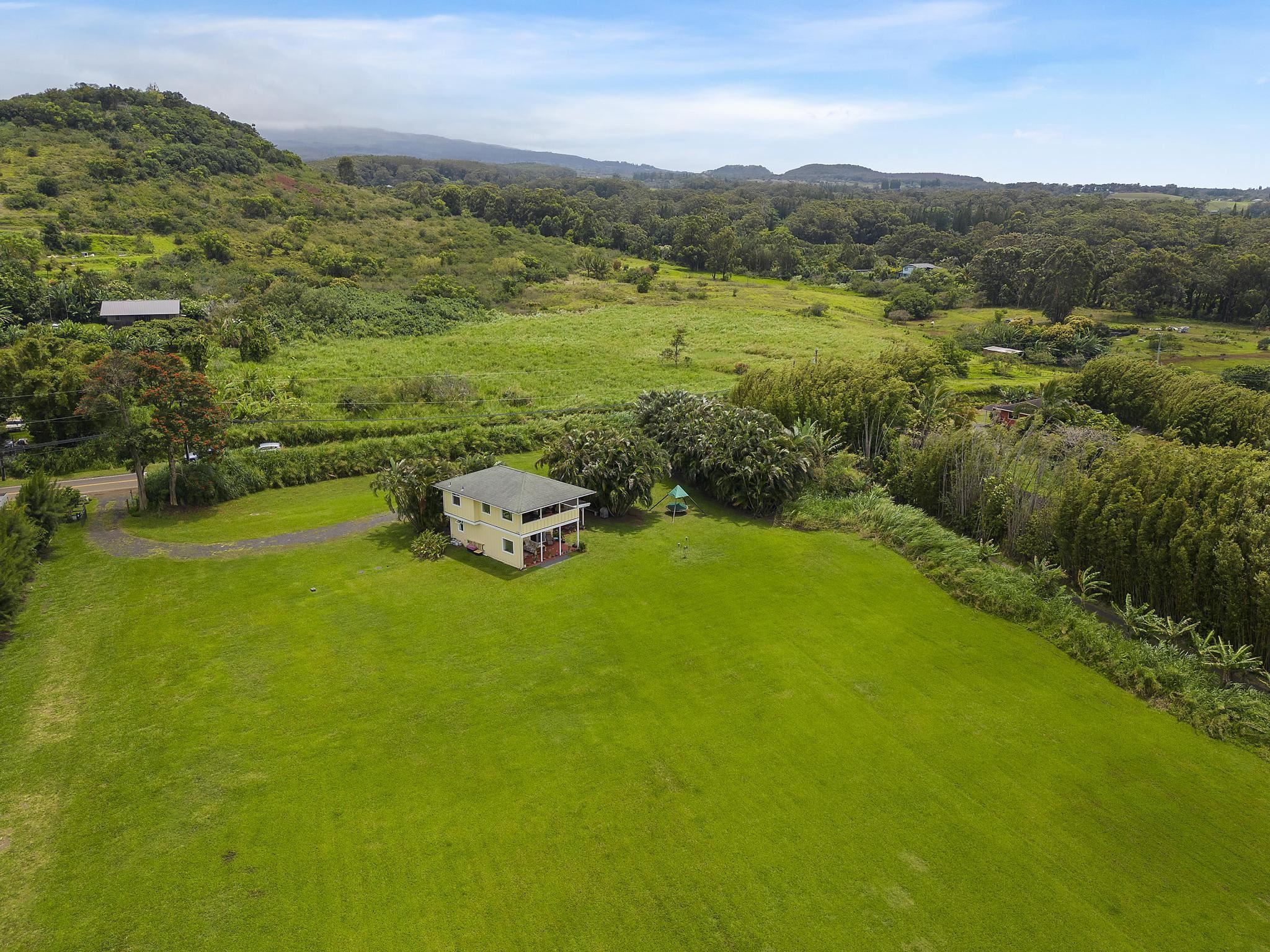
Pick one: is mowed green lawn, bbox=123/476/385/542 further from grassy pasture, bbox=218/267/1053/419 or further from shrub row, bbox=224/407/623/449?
grassy pasture, bbox=218/267/1053/419

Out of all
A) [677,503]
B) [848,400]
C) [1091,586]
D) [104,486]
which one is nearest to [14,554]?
[104,486]

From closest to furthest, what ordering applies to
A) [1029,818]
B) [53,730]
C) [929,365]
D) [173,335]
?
[1029,818], [53,730], [929,365], [173,335]

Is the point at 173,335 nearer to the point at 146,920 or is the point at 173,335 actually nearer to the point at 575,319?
the point at 575,319

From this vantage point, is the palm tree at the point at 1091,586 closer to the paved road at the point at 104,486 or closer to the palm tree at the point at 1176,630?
the palm tree at the point at 1176,630

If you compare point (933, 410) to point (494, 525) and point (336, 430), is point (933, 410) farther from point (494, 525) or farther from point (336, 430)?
point (336, 430)

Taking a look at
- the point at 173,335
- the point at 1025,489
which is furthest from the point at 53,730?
the point at 173,335
